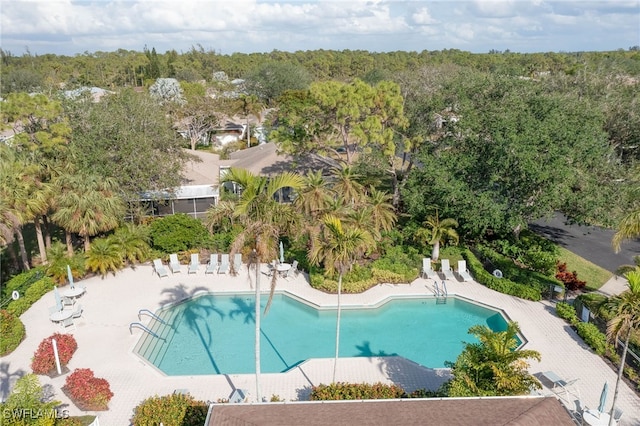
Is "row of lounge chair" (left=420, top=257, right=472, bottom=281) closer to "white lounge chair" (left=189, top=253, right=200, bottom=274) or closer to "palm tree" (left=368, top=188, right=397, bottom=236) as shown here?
"palm tree" (left=368, top=188, right=397, bottom=236)

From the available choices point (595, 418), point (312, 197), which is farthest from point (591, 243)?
point (312, 197)

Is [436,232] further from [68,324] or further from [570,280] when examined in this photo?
[68,324]

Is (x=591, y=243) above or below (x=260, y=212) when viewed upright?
below

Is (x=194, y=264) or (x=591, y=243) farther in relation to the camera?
(x=591, y=243)

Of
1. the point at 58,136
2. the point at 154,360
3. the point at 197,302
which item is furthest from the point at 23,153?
the point at 154,360

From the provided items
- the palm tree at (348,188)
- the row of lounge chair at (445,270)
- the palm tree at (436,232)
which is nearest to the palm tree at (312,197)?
the palm tree at (348,188)

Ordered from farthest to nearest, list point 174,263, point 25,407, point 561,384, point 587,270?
point 174,263 → point 587,270 → point 561,384 → point 25,407

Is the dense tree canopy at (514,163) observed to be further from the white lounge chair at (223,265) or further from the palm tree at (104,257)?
the palm tree at (104,257)
